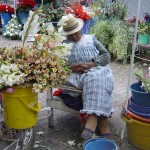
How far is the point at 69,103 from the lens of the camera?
3332 millimetres

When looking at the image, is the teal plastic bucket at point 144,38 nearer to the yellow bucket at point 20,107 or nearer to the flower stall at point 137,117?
the flower stall at point 137,117

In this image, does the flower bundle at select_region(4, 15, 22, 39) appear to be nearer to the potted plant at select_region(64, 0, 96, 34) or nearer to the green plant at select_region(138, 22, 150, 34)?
the potted plant at select_region(64, 0, 96, 34)

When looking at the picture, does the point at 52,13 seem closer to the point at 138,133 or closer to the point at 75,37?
the point at 75,37

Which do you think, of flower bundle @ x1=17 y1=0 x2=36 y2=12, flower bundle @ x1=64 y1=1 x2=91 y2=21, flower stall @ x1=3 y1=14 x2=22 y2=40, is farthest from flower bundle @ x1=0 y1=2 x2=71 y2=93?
flower bundle @ x1=17 y1=0 x2=36 y2=12

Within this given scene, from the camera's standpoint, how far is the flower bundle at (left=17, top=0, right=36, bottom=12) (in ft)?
30.3

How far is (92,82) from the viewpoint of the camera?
3.17 metres

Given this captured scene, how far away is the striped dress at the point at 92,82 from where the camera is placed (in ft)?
10.3

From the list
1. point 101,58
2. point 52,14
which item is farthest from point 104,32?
point 101,58

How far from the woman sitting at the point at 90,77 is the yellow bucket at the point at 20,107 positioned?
708 millimetres

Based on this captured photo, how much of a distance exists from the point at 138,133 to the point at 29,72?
138 centimetres

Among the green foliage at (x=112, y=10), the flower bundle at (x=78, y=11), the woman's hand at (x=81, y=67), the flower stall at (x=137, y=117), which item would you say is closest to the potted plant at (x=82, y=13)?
the flower bundle at (x=78, y=11)

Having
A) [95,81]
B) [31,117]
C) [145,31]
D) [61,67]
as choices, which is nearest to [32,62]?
[61,67]

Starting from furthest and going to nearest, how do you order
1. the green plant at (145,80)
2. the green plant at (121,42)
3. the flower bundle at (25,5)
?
the flower bundle at (25,5) < the green plant at (121,42) < the green plant at (145,80)

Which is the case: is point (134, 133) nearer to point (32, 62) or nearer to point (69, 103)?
point (69, 103)
